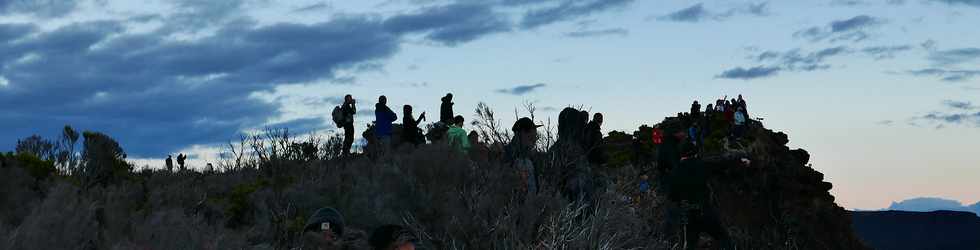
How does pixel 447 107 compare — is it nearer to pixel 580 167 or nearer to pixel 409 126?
pixel 409 126

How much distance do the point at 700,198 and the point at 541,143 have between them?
2.97m

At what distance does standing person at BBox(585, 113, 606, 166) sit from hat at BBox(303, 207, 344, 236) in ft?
10.4

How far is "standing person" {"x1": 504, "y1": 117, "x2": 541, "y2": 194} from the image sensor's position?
11880mm

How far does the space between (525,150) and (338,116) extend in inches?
275

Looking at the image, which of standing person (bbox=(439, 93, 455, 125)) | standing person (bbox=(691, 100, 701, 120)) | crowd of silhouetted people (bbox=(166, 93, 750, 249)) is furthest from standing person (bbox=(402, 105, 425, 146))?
standing person (bbox=(691, 100, 701, 120))

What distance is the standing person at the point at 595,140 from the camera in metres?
11.8

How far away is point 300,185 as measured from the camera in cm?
1393

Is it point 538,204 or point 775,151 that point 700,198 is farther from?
point 775,151

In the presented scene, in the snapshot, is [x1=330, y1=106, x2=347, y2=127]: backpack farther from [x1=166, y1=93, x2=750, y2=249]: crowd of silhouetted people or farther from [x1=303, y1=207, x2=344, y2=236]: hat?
[x1=303, y1=207, x2=344, y2=236]: hat

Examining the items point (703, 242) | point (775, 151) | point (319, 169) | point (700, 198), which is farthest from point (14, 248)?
point (775, 151)

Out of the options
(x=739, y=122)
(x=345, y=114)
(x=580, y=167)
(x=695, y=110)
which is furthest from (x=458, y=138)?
(x=695, y=110)

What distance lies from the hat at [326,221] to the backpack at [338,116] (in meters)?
8.14

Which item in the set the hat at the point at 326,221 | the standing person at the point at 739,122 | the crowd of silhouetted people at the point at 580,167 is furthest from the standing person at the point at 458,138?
the standing person at the point at 739,122

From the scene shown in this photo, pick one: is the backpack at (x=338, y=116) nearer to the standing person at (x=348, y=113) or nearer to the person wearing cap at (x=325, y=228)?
the standing person at (x=348, y=113)
